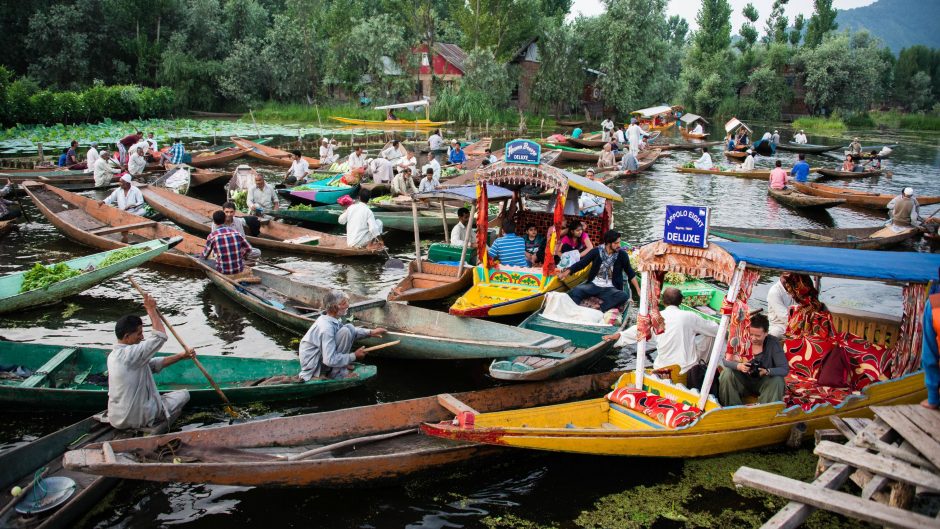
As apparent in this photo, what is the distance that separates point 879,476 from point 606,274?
5437mm

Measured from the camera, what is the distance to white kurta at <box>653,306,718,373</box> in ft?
23.5

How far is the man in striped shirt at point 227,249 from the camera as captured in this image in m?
10.5

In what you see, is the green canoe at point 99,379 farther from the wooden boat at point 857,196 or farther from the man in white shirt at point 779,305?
the wooden boat at point 857,196

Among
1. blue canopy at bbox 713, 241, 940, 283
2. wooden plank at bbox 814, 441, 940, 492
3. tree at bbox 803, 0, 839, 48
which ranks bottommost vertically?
wooden plank at bbox 814, 441, 940, 492

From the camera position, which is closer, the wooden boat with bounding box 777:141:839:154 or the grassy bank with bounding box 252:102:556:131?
the wooden boat with bounding box 777:141:839:154

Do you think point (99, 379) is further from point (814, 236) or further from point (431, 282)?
point (814, 236)

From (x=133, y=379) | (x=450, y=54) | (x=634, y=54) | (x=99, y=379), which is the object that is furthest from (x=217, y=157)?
(x=634, y=54)

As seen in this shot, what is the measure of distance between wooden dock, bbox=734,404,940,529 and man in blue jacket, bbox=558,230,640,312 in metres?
4.67

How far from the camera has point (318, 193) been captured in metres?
17.2

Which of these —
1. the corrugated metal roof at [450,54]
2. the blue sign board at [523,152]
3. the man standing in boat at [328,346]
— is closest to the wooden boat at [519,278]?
the blue sign board at [523,152]

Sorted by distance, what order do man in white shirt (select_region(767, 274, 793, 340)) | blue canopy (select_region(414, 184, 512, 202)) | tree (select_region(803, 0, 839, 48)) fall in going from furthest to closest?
tree (select_region(803, 0, 839, 48)) < blue canopy (select_region(414, 184, 512, 202)) < man in white shirt (select_region(767, 274, 793, 340))

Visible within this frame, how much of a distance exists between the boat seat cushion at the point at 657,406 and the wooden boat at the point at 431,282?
427cm

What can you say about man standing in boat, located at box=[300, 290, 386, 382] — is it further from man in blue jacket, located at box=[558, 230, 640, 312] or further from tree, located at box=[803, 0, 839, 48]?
tree, located at box=[803, 0, 839, 48]

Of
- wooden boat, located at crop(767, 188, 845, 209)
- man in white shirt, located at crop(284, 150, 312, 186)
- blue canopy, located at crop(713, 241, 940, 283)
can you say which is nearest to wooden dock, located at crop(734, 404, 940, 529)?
blue canopy, located at crop(713, 241, 940, 283)
